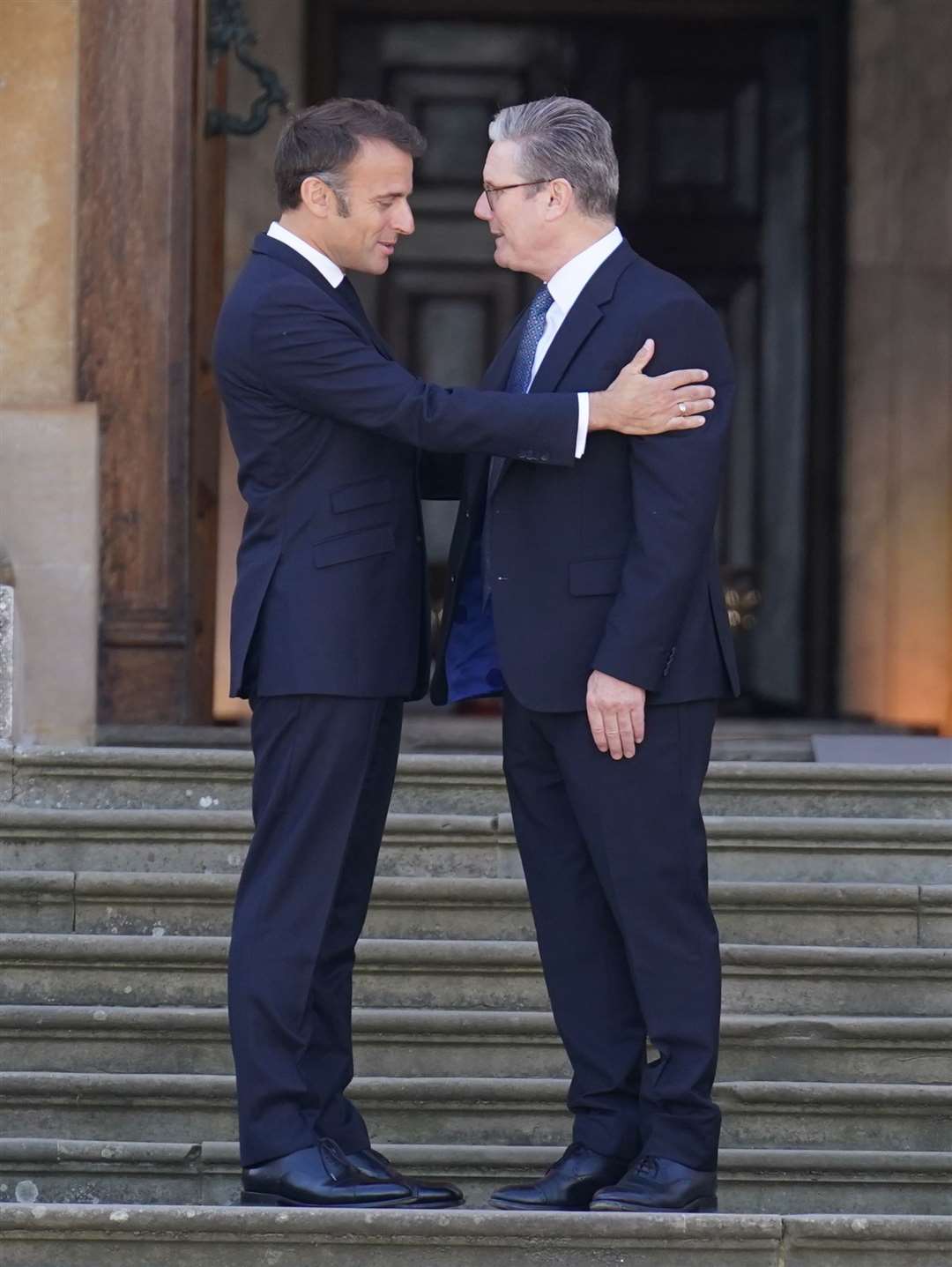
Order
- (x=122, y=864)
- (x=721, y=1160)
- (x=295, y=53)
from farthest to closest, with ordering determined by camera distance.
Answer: (x=295, y=53) < (x=122, y=864) < (x=721, y=1160)

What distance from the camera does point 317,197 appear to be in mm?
3668

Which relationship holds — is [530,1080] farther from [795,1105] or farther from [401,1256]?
[401,1256]

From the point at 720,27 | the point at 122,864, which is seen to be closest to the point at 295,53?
the point at 720,27

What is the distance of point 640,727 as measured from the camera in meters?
3.50

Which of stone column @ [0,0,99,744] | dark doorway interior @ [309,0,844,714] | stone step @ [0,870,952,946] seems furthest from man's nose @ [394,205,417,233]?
dark doorway interior @ [309,0,844,714]

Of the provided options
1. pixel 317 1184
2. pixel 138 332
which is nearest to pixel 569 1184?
pixel 317 1184

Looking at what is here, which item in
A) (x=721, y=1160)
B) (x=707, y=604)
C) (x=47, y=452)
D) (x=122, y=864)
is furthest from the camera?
(x=47, y=452)

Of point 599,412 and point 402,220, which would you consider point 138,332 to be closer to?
point 402,220

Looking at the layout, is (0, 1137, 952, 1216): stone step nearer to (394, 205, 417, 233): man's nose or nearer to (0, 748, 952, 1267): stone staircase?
(0, 748, 952, 1267): stone staircase

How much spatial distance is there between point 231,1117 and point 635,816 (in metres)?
1.09

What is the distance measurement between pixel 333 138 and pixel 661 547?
33.3 inches

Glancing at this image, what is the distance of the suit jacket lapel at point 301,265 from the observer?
3684mm

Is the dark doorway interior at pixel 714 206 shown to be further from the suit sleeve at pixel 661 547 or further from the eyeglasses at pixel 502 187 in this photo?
the suit sleeve at pixel 661 547

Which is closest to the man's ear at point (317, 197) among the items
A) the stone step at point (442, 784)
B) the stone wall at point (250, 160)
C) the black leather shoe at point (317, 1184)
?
the black leather shoe at point (317, 1184)
